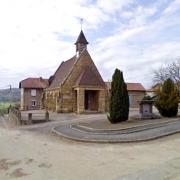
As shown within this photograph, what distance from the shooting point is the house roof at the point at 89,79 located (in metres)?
46.5

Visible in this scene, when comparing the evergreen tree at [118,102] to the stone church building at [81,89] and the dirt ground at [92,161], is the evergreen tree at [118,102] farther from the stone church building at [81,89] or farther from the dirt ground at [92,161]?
the stone church building at [81,89]

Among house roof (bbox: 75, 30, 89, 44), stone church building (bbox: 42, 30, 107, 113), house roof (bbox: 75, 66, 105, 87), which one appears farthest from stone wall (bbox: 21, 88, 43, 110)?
house roof (bbox: 75, 66, 105, 87)

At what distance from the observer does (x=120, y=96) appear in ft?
90.9

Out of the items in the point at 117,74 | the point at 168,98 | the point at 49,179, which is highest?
the point at 117,74

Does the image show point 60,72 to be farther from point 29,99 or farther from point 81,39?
point 29,99

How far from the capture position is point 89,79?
47.2 m

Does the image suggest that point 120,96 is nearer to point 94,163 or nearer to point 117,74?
point 117,74

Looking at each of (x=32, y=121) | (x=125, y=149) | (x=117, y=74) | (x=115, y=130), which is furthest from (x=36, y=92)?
(x=125, y=149)

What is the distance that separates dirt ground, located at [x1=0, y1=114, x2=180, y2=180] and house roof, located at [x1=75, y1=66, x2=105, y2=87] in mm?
26569

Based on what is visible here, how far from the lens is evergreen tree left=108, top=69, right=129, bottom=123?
27.4 meters

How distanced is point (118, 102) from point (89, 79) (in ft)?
65.6

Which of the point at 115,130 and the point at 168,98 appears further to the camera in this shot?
the point at 168,98

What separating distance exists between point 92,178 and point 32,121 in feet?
85.8

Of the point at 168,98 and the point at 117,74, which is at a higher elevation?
the point at 117,74
